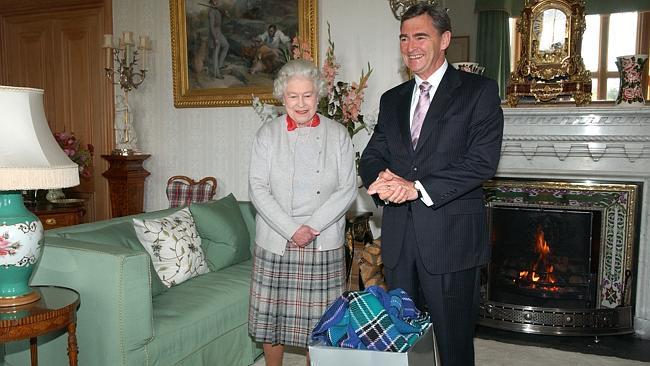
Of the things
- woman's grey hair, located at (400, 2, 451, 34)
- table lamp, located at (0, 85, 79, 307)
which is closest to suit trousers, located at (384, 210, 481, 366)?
→ woman's grey hair, located at (400, 2, 451, 34)

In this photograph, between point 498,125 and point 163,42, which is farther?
point 163,42

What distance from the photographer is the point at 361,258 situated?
3791 millimetres

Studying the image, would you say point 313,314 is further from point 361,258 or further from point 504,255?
point 504,255

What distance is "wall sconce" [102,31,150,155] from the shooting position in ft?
15.9

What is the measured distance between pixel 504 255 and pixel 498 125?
2357 mm

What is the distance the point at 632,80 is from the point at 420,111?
2237 millimetres

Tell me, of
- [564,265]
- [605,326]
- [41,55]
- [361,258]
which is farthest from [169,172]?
[605,326]

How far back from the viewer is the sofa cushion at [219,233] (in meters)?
3.40

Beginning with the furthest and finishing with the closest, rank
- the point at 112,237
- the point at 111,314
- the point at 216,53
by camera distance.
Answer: the point at 216,53
the point at 112,237
the point at 111,314

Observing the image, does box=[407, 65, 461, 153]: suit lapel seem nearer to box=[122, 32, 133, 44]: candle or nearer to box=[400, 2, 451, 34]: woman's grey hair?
box=[400, 2, 451, 34]: woman's grey hair

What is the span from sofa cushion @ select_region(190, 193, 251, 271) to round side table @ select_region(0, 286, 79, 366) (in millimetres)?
1182

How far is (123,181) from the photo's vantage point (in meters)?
4.90

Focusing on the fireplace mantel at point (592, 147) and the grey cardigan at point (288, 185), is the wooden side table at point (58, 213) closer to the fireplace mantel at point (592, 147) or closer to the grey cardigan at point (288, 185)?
the grey cardigan at point (288, 185)

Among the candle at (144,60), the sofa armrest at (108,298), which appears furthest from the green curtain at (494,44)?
the candle at (144,60)
